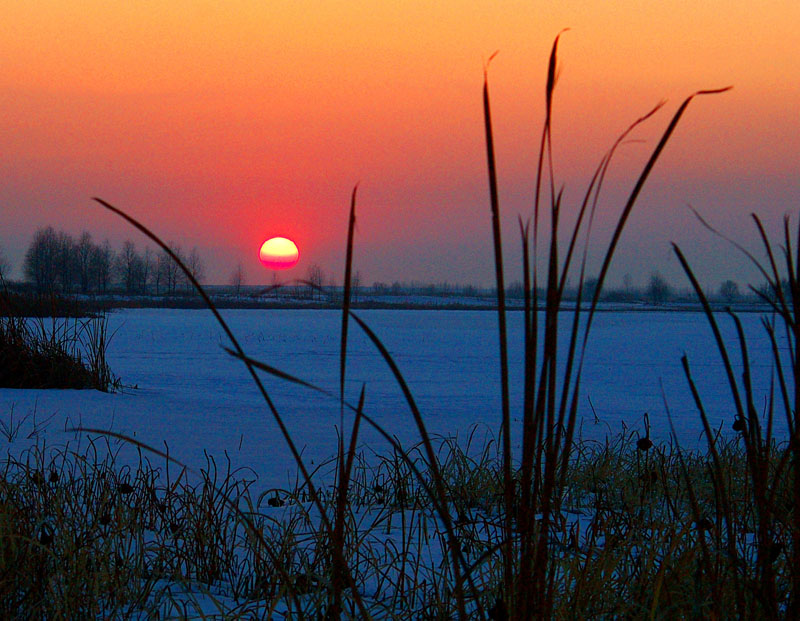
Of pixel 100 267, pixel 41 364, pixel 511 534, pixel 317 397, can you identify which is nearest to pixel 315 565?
pixel 511 534

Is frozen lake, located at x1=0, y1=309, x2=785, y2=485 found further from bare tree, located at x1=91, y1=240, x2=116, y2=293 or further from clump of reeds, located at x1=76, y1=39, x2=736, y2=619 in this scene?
bare tree, located at x1=91, y1=240, x2=116, y2=293

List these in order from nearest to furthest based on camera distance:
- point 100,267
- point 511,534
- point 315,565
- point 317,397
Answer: point 511,534 → point 315,565 → point 317,397 → point 100,267

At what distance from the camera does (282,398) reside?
22.2 feet

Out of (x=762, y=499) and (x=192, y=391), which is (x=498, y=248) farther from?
(x=192, y=391)

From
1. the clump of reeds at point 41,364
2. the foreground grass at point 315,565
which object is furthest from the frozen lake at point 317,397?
the foreground grass at point 315,565

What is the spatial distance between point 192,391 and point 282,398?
0.93 metres

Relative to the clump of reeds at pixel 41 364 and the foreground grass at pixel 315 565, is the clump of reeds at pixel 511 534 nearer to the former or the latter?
the foreground grass at pixel 315 565

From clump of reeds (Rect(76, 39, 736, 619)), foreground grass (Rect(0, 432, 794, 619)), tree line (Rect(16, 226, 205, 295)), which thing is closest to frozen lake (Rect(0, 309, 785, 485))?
clump of reeds (Rect(76, 39, 736, 619))

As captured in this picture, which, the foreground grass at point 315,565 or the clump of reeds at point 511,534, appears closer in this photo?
the clump of reeds at point 511,534

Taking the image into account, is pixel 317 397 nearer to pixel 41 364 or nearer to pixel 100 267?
pixel 41 364

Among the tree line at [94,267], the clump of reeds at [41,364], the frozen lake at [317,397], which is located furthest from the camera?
the tree line at [94,267]

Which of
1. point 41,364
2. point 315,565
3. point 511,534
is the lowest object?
point 315,565

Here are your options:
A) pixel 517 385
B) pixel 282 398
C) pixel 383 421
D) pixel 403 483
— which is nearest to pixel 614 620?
pixel 403 483

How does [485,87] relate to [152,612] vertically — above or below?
above
